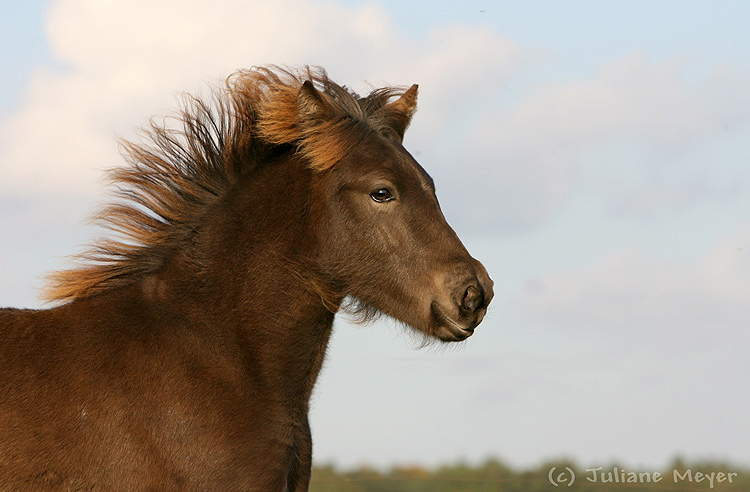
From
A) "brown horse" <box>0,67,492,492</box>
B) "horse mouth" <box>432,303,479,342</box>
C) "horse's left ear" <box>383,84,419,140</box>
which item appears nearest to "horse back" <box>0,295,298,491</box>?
"brown horse" <box>0,67,492,492</box>

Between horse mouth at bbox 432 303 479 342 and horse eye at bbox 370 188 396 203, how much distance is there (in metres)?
0.71

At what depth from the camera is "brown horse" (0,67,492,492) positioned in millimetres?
4590

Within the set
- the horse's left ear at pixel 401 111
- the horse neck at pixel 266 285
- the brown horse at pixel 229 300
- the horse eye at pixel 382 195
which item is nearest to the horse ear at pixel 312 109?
the brown horse at pixel 229 300

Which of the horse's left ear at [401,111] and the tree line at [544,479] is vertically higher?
the horse's left ear at [401,111]

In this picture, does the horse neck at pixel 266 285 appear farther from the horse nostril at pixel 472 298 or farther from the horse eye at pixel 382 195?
the horse nostril at pixel 472 298

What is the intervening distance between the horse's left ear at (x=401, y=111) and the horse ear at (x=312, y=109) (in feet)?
1.75

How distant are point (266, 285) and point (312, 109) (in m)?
1.18

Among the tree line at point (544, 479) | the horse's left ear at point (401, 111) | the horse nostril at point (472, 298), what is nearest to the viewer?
the horse nostril at point (472, 298)

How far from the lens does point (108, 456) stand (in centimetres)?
455

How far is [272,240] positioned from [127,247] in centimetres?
103

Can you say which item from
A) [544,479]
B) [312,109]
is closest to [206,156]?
[312,109]

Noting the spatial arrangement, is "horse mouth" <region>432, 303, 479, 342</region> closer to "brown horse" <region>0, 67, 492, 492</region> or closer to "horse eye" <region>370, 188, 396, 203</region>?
"brown horse" <region>0, 67, 492, 492</region>

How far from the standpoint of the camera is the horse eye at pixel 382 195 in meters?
5.04

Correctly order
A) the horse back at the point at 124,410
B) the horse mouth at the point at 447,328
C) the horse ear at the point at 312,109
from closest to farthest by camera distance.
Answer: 1. the horse back at the point at 124,410
2. the horse mouth at the point at 447,328
3. the horse ear at the point at 312,109
